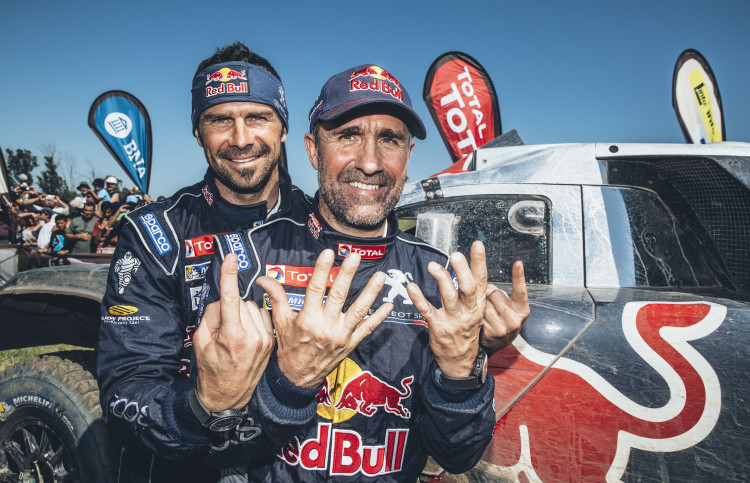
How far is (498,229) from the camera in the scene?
2.04 metres

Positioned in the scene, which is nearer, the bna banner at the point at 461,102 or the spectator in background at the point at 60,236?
the bna banner at the point at 461,102

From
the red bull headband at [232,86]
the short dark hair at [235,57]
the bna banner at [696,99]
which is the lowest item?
the red bull headband at [232,86]

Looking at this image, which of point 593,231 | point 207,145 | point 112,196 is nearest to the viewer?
point 593,231

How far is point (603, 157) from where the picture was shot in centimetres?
190

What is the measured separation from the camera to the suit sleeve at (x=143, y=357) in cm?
107

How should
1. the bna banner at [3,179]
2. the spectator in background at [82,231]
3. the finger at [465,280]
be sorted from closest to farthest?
the finger at [465,280] < the spectator in background at [82,231] < the bna banner at [3,179]

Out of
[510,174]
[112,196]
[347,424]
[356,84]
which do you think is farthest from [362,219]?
[112,196]

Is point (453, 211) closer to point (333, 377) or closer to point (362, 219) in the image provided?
point (362, 219)

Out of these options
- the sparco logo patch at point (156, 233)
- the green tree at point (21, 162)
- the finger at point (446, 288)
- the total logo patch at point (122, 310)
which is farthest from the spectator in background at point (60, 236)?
the green tree at point (21, 162)

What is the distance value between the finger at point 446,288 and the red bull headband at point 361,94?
738mm

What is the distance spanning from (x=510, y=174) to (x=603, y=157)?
424 mm

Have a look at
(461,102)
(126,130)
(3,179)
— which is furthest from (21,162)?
(461,102)

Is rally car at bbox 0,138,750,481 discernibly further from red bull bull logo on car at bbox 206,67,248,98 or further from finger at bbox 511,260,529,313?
red bull bull logo on car at bbox 206,67,248,98

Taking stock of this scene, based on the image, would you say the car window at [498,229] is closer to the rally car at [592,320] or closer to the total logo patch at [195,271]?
the rally car at [592,320]
